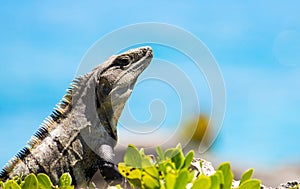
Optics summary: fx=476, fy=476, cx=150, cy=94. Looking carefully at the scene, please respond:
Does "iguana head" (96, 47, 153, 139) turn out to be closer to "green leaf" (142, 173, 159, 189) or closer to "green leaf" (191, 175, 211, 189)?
"green leaf" (142, 173, 159, 189)

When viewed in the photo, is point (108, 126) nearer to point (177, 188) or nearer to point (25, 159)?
point (25, 159)

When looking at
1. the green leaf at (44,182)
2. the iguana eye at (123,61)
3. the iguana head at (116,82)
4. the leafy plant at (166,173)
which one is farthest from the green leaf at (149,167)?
the iguana eye at (123,61)

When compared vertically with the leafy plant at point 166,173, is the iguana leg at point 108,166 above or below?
above

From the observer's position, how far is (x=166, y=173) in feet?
5.47

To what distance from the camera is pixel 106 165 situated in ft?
18.7

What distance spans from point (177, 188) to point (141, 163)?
0.19 metres

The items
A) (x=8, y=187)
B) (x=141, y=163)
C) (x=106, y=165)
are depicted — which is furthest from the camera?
(x=106, y=165)

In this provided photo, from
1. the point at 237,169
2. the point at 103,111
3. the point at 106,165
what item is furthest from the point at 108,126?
the point at 237,169

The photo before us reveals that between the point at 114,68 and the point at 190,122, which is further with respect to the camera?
the point at 114,68

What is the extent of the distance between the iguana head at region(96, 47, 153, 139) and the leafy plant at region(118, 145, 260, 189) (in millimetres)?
4543

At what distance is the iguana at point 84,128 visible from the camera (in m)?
5.77

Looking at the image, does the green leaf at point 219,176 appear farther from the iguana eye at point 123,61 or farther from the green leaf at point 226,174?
the iguana eye at point 123,61

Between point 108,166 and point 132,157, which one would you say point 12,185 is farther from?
point 108,166

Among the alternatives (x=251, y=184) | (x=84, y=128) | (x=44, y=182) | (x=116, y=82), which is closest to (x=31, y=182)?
(x=44, y=182)
